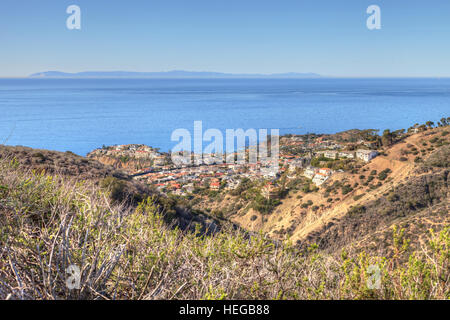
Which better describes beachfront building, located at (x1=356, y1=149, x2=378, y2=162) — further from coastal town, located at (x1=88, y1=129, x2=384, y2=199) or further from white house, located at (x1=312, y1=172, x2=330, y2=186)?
white house, located at (x1=312, y1=172, x2=330, y2=186)

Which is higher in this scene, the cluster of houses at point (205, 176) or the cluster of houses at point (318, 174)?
the cluster of houses at point (318, 174)

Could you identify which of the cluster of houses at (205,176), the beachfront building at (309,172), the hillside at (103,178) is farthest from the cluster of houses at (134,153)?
the hillside at (103,178)

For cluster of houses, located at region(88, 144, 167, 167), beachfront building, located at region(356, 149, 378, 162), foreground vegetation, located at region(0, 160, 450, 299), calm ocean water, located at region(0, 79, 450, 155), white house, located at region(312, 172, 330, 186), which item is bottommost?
white house, located at region(312, 172, 330, 186)

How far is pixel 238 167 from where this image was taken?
41.5m

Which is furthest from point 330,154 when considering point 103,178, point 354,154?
point 103,178

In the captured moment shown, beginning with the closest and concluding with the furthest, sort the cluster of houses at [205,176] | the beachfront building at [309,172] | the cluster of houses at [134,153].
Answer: the beachfront building at [309,172]
the cluster of houses at [205,176]
the cluster of houses at [134,153]

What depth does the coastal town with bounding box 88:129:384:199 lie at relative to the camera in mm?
30036

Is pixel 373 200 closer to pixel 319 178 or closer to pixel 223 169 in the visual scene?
pixel 319 178

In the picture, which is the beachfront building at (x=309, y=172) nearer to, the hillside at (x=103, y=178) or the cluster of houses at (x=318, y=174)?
the cluster of houses at (x=318, y=174)

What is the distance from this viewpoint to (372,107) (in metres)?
101

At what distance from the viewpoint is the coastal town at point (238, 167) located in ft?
98.5

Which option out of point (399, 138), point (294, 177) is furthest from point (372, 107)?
point (294, 177)

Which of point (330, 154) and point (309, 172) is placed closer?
point (309, 172)

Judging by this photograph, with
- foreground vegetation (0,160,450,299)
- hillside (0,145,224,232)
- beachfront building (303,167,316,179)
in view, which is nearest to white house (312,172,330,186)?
beachfront building (303,167,316,179)
